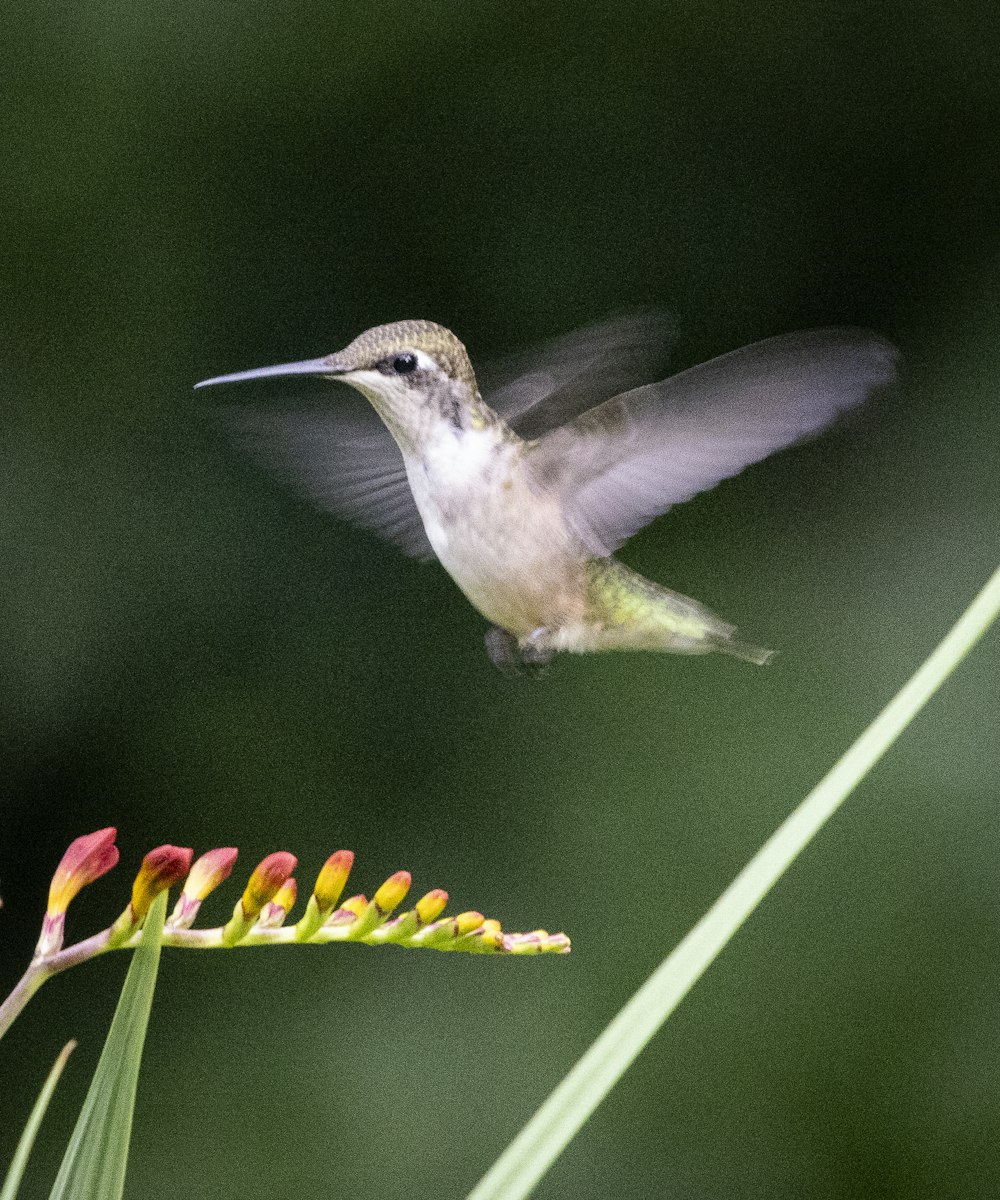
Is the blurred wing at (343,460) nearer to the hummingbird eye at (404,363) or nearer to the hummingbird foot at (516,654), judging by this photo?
the hummingbird foot at (516,654)

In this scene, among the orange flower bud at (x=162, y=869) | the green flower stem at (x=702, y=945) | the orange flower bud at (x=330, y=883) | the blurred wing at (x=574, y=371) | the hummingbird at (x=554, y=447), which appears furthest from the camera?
the blurred wing at (x=574, y=371)

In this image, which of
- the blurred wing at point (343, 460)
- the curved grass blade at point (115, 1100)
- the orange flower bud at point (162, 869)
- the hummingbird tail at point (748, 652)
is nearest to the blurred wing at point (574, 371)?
the blurred wing at point (343, 460)

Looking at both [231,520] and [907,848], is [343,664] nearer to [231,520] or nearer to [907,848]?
[231,520]

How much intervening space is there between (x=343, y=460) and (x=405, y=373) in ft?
1.14

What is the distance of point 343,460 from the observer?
155cm

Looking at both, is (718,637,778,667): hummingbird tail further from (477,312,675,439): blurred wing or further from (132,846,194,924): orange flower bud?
(132,846,194,924): orange flower bud

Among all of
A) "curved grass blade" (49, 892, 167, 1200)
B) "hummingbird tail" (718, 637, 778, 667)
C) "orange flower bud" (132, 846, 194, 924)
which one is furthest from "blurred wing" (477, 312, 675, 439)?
"curved grass blade" (49, 892, 167, 1200)

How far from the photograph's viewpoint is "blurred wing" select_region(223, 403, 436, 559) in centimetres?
144

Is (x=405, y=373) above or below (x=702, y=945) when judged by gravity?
above

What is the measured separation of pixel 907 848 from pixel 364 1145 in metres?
1.08

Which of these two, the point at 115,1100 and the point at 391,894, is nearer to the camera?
the point at 115,1100

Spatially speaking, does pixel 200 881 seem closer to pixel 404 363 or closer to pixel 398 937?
pixel 398 937

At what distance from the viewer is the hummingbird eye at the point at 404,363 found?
1202 mm

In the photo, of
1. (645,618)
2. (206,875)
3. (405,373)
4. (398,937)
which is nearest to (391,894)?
(398,937)
